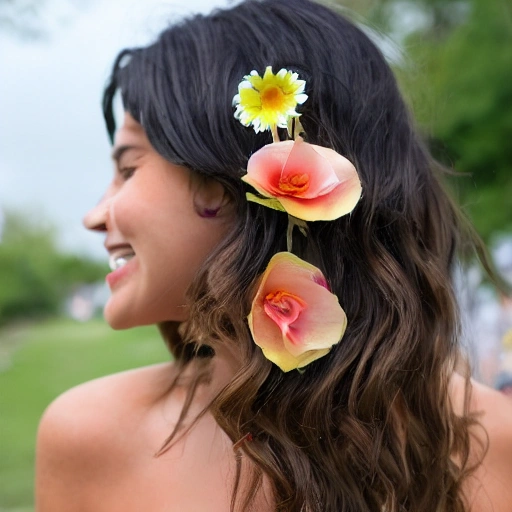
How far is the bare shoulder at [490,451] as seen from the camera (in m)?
1.13

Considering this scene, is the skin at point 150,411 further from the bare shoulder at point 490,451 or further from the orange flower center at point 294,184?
the orange flower center at point 294,184

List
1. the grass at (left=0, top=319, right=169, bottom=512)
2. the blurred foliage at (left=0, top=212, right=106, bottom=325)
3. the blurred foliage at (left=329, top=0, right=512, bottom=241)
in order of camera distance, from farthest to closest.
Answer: the blurred foliage at (left=0, top=212, right=106, bottom=325) < the blurred foliage at (left=329, top=0, right=512, bottom=241) < the grass at (left=0, top=319, right=169, bottom=512)

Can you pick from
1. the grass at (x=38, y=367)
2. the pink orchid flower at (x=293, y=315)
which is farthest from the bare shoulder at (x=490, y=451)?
the grass at (x=38, y=367)

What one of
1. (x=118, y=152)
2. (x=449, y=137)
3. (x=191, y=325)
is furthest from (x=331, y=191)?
(x=449, y=137)

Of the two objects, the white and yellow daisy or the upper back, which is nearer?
the white and yellow daisy

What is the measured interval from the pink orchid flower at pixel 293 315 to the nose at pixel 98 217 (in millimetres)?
316

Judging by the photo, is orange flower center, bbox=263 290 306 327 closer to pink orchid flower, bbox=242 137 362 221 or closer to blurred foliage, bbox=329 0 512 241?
pink orchid flower, bbox=242 137 362 221

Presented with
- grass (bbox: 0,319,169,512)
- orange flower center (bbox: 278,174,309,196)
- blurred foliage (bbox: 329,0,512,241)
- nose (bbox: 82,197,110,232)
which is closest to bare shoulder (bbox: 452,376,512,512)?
orange flower center (bbox: 278,174,309,196)

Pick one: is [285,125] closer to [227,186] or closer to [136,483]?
[227,186]

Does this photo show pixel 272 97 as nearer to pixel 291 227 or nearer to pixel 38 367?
pixel 291 227

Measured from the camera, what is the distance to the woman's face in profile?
106 centimetres

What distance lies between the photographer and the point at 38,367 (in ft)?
13.8

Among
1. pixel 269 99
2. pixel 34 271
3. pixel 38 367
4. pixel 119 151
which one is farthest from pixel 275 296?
pixel 34 271

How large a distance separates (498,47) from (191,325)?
158 inches
